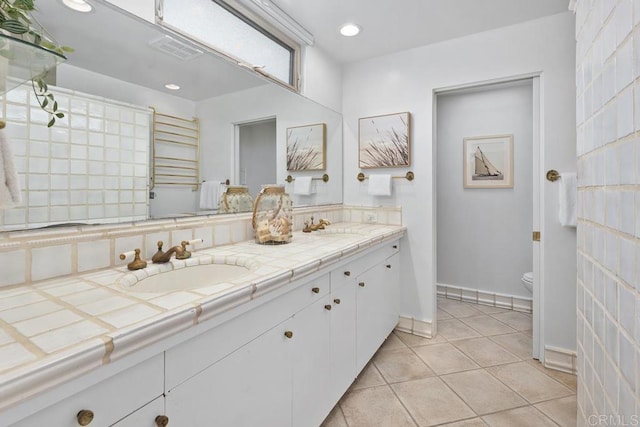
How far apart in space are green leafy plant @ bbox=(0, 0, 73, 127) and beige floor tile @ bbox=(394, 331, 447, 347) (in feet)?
8.02

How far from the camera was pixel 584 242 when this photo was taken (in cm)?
82

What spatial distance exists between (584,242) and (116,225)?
5.04ft

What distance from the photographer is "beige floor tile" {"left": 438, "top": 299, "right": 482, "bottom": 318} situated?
9.39ft

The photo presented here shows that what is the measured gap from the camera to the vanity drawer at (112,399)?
520mm

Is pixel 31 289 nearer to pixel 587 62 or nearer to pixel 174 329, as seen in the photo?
pixel 174 329

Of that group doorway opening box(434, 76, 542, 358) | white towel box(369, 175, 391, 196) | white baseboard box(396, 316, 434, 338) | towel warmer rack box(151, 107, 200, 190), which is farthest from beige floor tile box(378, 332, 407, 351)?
towel warmer rack box(151, 107, 200, 190)

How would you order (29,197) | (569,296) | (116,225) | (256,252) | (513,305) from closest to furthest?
(29,197), (116,225), (256,252), (569,296), (513,305)

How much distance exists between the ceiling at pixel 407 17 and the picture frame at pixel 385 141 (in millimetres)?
573

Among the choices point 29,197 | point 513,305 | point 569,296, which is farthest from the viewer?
point 513,305

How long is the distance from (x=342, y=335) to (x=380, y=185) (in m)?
1.34

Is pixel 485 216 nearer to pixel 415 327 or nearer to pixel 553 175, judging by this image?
pixel 553 175

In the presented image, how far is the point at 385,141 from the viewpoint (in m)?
2.50

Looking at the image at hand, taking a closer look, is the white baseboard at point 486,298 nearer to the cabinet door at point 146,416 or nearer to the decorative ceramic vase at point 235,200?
the decorative ceramic vase at point 235,200

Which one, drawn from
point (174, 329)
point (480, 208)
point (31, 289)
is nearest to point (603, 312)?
point (174, 329)
